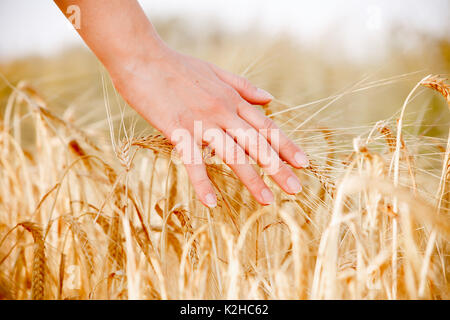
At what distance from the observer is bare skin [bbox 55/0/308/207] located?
71 cm

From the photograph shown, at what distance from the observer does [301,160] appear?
27.6 inches

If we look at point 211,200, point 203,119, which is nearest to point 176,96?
point 203,119

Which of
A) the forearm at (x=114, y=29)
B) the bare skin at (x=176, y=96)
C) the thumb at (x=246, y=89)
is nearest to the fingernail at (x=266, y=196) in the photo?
the bare skin at (x=176, y=96)

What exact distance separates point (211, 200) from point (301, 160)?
0.18 meters

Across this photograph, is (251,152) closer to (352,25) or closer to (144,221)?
(144,221)

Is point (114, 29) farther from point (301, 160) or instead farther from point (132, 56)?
point (301, 160)

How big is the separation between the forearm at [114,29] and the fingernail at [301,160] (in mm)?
347

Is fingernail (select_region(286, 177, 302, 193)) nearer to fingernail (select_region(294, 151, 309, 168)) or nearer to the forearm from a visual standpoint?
fingernail (select_region(294, 151, 309, 168))

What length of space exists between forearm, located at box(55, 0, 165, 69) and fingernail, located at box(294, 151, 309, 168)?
0.35 meters

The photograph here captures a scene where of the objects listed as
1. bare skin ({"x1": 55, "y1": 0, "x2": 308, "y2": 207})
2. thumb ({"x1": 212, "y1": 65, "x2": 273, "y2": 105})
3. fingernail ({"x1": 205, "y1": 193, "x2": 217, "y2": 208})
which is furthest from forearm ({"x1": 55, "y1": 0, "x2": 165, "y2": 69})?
fingernail ({"x1": 205, "y1": 193, "x2": 217, "y2": 208})

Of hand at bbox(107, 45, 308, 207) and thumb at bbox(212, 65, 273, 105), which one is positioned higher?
thumb at bbox(212, 65, 273, 105)

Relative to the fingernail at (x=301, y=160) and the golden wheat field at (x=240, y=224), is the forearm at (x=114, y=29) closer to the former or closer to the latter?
the golden wheat field at (x=240, y=224)

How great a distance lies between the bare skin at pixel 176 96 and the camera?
709 mm

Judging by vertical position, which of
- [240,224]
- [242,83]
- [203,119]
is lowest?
[240,224]
